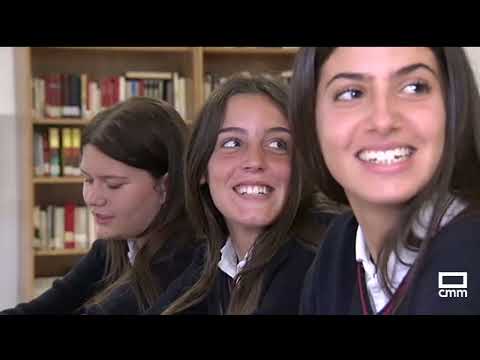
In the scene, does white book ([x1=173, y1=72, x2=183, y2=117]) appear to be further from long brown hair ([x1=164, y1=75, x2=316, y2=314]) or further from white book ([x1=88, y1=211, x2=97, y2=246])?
white book ([x1=88, y1=211, x2=97, y2=246])

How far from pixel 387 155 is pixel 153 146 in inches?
16.0

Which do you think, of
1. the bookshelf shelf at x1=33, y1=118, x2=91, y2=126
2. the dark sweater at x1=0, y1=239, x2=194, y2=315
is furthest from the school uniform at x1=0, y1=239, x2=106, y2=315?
the bookshelf shelf at x1=33, y1=118, x2=91, y2=126

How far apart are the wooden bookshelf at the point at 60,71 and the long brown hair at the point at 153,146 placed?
0.05 m

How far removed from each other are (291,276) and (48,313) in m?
0.47

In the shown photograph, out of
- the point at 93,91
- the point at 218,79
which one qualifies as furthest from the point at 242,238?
the point at 93,91

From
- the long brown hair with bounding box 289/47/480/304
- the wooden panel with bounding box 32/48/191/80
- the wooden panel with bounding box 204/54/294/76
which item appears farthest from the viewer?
the wooden panel with bounding box 32/48/191/80

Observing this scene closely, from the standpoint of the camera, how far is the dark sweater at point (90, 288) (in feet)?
3.67

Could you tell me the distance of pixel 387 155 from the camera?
989 millimetres

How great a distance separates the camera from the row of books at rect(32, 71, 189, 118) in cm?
110

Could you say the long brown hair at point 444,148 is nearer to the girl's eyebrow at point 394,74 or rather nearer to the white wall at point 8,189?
the girl's eyebrow at point 394,74

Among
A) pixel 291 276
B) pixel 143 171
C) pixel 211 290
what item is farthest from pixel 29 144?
Result: pixel 291 276

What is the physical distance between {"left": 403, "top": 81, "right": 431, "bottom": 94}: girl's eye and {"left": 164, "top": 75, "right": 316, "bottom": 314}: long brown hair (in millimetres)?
195

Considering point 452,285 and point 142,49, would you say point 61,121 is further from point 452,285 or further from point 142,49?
point 452,285

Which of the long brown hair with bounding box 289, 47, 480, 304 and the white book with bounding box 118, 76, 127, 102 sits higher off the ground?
the white book with bounding box 118, 76, 127, 102
